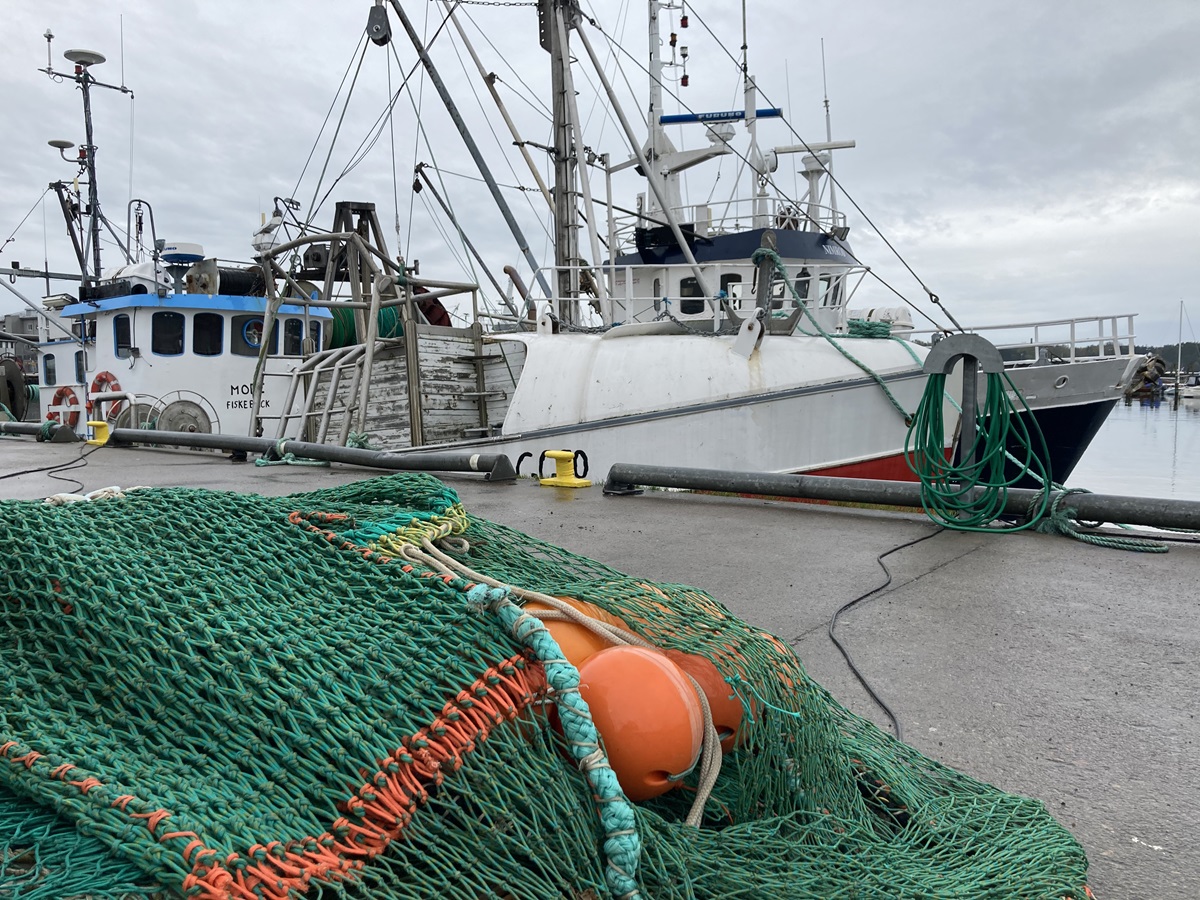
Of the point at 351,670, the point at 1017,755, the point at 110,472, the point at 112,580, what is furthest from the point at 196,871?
the point at 110,472

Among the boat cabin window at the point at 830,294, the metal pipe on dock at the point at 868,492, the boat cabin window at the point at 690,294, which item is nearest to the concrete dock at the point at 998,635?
the metal pipe on dock at the point at 868,492

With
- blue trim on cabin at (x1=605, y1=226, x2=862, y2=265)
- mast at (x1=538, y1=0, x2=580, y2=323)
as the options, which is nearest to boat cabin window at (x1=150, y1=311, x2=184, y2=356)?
mast at (x1=538, y1=0, x2=580, y2=323)

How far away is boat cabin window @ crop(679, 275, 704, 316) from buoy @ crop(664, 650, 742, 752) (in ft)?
40.4

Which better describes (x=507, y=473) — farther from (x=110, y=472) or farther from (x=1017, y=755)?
(x=1017, y=755)

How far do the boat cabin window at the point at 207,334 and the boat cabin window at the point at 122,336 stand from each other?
1.01 meters

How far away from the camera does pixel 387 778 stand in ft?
4.05

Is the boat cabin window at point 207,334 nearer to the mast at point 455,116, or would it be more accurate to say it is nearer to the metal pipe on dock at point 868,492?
the mast at point 455,116

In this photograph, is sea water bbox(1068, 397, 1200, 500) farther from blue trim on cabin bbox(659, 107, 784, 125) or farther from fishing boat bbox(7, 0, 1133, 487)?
blue trim on cabin bbox(659, 107, 784, 125)

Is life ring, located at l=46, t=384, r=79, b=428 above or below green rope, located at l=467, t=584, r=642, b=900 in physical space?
above

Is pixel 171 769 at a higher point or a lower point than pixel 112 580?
lower

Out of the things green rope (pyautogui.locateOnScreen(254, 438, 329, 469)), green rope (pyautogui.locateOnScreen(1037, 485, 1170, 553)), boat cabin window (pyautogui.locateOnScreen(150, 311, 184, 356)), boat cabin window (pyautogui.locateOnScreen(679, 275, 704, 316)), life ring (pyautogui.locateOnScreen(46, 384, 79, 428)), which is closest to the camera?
green rope (pyautogui.locateOnScreen(1037, 485, 1170, 553))

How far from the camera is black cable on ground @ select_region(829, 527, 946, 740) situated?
7.68ft

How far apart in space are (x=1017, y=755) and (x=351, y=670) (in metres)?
1.66

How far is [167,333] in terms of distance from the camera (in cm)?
1439
